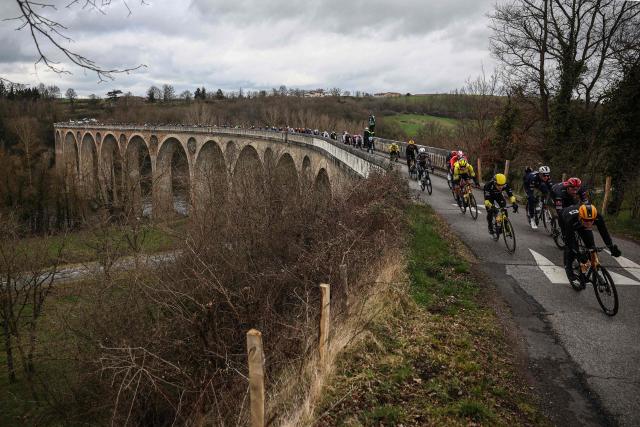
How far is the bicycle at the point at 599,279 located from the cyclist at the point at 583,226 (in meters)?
0.11

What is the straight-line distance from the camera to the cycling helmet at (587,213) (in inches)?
263

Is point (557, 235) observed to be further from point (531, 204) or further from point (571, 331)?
point (571, 331)

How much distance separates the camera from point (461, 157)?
1312 centimetres

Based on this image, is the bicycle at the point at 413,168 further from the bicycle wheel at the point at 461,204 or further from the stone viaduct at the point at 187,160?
the bicycle wheel at the point at 461,204

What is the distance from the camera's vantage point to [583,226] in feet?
22.5

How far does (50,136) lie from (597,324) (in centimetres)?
11806

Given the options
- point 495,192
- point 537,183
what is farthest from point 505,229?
point 537,183

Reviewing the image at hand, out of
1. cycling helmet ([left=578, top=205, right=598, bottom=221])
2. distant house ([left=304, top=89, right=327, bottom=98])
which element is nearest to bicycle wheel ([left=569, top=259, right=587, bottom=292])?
cycling helmet ([left=578, top=205, right=598, bottom=221])

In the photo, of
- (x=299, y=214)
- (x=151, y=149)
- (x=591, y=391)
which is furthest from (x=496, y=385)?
(x=151, y=149)

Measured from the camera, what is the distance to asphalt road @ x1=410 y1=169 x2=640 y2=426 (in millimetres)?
4637

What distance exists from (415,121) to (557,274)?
7796cm

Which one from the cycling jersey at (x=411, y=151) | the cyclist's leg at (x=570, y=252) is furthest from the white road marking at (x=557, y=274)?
the cycling jersey at (x=411, y=151)

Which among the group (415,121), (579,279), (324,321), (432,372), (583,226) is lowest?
(432,372)

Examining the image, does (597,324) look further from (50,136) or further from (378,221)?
(50,136)
